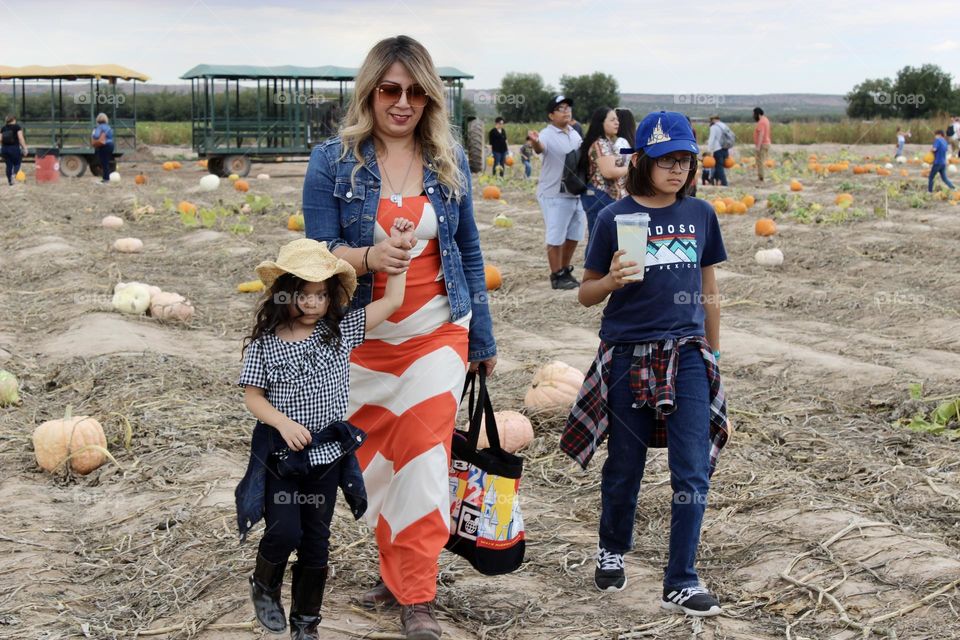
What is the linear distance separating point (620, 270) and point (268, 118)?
22193 millimetres

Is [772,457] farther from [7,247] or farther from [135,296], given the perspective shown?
[7,247]

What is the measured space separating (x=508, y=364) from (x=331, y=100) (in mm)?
19191

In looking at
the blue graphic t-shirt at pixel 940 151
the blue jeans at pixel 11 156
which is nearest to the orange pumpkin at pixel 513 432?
the blue graphic t-shirt at pixel 940 151

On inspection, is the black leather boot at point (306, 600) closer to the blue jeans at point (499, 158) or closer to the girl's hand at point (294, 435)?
the girl's hand at point (294, 435)

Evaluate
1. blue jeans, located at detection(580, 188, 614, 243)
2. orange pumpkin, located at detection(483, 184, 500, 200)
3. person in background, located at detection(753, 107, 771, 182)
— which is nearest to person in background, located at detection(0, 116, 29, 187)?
orange pumpkin, located at detection(483, 184, 500, 200)

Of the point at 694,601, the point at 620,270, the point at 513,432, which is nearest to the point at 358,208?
the point at 620,270

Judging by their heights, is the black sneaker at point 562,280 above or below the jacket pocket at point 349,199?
below

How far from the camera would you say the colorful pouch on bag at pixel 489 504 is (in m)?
3.43

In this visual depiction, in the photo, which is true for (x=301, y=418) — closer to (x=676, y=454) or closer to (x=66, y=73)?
(x=676, y=454)

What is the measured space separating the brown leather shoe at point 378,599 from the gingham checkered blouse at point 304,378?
718 millimetres

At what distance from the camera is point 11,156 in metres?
22.2

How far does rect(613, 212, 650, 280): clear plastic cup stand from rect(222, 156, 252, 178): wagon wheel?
2213 cm

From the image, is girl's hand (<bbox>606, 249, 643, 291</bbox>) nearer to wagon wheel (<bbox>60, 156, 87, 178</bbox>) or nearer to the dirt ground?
the dirt ground

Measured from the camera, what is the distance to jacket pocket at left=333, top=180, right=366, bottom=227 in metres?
3.29
